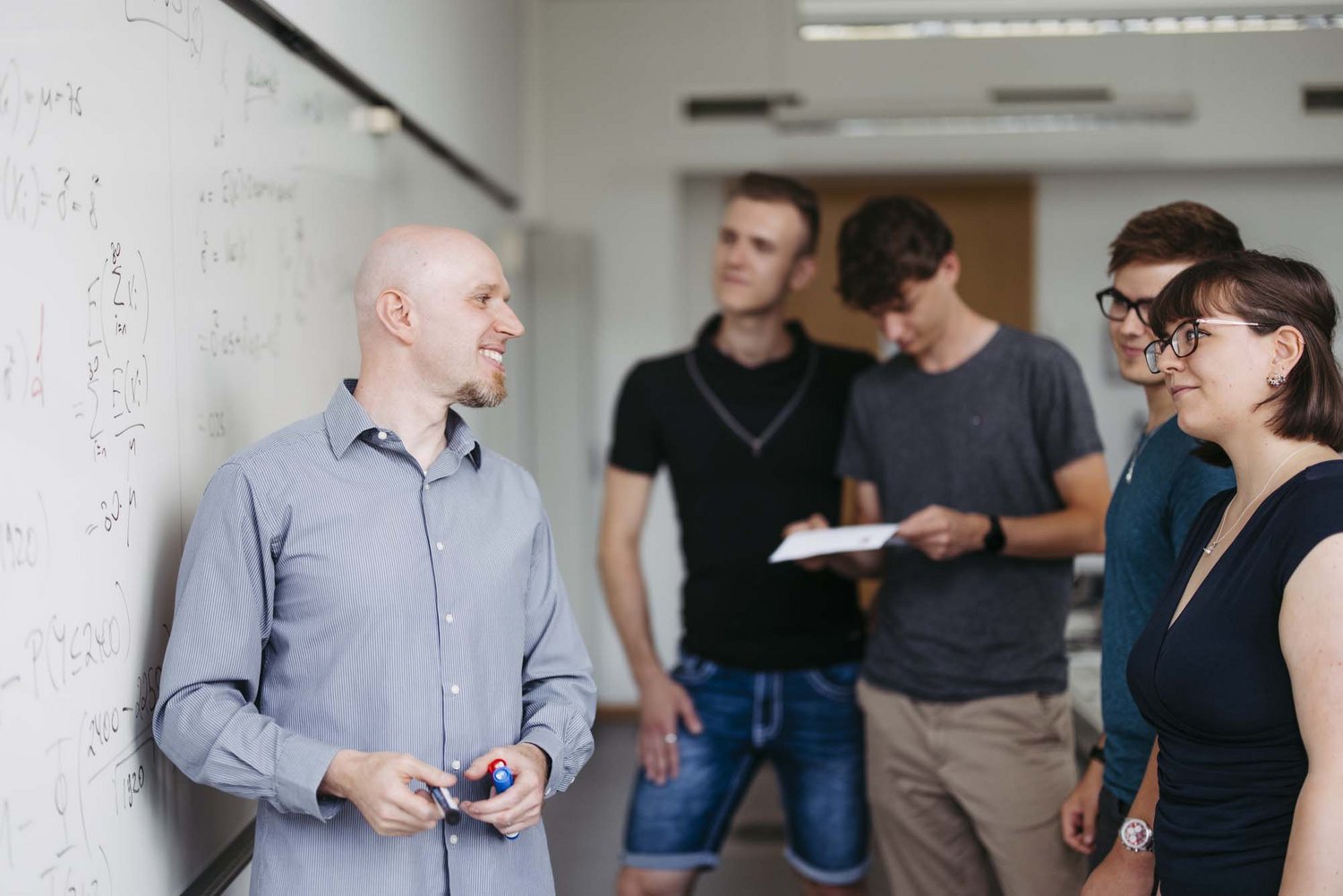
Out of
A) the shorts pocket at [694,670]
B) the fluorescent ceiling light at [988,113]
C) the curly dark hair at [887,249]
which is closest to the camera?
the curly dark hair at [887,249]

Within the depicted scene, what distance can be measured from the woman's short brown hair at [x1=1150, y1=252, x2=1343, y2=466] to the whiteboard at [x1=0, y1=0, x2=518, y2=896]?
4.12 feet

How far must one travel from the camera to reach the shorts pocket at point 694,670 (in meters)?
2.53

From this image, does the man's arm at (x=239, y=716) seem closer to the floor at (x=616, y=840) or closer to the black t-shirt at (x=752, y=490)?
the black t-shirt at (x=752, y=490)

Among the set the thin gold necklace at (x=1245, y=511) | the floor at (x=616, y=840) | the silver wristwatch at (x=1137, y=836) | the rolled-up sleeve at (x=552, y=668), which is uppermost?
the thin gold necklace at (x=1245, y=511)

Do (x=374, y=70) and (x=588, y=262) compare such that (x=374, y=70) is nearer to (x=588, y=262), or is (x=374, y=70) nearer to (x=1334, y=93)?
(x=588, y=262)

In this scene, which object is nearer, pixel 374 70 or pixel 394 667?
pixel 394 667

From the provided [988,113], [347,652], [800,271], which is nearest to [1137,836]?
[347,652]

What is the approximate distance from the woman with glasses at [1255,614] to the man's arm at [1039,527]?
0.63 m

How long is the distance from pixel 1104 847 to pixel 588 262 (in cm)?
410

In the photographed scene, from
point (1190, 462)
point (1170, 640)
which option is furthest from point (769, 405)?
point (1170, 640)

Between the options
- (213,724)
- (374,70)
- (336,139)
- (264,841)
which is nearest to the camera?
(213,724)

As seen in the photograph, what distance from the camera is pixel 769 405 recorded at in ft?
8.43


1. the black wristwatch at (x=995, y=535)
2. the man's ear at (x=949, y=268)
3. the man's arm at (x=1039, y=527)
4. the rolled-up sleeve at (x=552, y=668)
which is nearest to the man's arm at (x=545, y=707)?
the rolled-up sleeve at (x=552, y=668)

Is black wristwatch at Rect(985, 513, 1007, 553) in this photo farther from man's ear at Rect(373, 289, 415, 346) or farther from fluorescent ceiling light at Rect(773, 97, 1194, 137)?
fluorescent ceiling light at Rect(773, 97, 1194, 137)
